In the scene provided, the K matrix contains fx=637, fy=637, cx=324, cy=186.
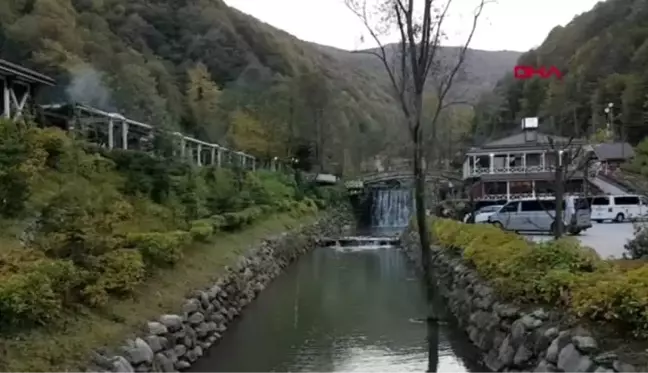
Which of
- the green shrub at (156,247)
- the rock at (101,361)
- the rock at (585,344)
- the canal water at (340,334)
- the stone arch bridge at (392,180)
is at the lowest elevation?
the canal water at (340,334)

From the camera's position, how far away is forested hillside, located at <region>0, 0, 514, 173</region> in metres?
34.1

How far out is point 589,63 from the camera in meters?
56.1

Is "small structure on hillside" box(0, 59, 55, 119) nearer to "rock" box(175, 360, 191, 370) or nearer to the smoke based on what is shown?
"rock" box(175, 360, 191, 370)

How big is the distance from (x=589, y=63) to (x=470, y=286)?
168ft

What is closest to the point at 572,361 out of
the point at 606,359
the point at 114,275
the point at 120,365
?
the point at 606,359

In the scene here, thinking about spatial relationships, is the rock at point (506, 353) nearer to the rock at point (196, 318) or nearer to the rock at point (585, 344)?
the rock at point (585, 344)

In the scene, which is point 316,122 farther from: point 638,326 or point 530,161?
point 638,326

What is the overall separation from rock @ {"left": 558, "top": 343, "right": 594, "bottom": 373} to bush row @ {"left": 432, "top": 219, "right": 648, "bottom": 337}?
0.45m

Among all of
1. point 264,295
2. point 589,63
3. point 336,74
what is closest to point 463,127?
point 589,63

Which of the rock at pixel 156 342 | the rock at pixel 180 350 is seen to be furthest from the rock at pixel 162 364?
the rock at pixel 180 350

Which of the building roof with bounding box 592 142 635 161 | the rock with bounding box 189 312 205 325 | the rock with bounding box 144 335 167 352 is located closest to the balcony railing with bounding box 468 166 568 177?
the building roof with bounding box 592 142 635 161

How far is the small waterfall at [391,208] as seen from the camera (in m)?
43.0

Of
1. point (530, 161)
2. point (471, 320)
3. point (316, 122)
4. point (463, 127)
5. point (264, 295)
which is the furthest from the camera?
point (463, 127)

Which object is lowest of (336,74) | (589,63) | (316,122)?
(316,122)
